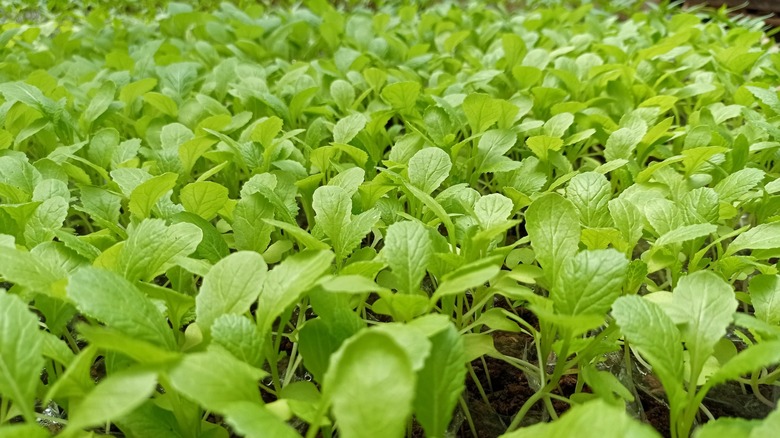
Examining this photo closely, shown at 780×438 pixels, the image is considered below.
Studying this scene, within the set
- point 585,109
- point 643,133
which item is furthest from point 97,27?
point 643,133

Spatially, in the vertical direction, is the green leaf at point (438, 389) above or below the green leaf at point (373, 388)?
below

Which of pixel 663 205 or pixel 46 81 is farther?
pixel 46 81

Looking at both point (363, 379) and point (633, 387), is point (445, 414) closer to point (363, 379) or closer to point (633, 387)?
point (363, 379)

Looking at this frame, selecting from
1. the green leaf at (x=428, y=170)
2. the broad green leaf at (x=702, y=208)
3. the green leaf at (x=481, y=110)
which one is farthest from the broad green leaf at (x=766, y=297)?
the green leaf at (x=481, y=110)

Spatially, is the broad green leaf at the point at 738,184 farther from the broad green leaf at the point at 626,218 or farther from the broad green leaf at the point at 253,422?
the broad green leaf at the point at 253,422

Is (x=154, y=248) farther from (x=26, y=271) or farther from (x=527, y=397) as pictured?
(x=527, y=397)

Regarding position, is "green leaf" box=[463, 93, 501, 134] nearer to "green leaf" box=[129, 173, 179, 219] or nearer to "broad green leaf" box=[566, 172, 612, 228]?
"broad green leaf" box=[566, 172, 612, 228]

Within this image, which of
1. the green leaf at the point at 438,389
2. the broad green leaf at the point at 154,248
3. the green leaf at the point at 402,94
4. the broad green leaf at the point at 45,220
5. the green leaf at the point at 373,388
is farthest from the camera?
the green leaf at the point at 402,94
